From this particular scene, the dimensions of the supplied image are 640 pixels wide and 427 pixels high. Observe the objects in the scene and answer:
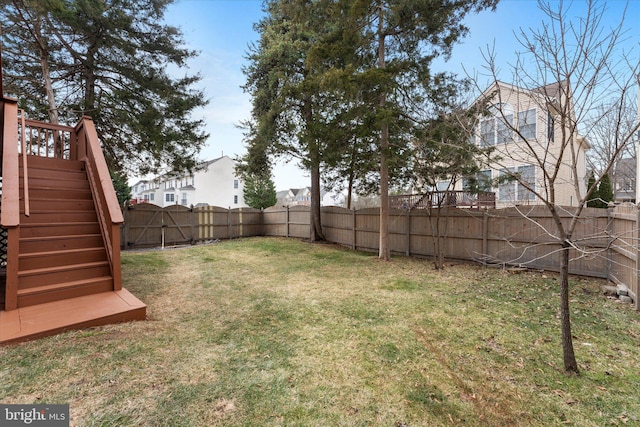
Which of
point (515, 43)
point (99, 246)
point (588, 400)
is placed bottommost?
point (588, 400)

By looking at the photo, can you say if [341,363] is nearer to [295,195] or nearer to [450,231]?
[450,231]

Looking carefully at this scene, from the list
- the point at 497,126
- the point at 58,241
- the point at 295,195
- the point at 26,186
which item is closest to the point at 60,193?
the point at 58,241

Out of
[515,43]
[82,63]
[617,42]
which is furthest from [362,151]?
[82,63]

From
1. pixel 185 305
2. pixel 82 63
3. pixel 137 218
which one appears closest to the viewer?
pixel 185 305

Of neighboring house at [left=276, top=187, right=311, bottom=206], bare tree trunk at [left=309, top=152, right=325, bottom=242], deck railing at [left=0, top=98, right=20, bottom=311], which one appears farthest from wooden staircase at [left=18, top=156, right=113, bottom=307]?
neighboring house at [left=276, top=187, right=311, bottom=206]

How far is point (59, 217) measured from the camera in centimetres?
450

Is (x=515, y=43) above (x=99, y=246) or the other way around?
above

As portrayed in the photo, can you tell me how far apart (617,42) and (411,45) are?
5954mm

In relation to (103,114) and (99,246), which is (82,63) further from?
(99,246)

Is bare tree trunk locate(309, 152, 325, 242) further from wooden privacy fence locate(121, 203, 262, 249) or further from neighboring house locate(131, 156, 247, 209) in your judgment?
neighboring house locate(131, 156, 247, 209)

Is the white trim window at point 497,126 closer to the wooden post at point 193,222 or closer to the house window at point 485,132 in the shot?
the house window at point 485,132

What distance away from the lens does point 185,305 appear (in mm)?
4324

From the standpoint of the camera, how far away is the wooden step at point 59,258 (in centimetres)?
367

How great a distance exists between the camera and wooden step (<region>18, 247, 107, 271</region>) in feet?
12.0
